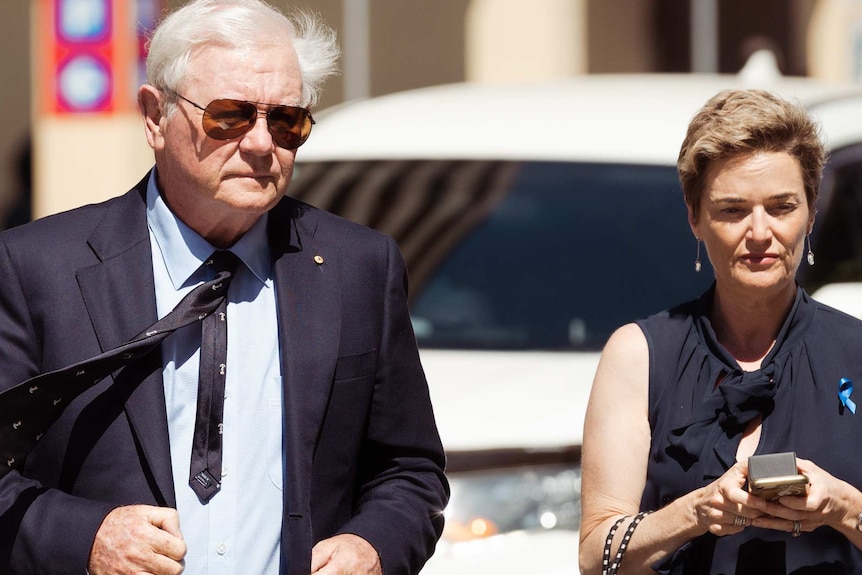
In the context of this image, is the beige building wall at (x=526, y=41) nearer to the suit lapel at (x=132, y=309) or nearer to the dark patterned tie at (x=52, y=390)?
the suit lapel at (x=132, y=309)

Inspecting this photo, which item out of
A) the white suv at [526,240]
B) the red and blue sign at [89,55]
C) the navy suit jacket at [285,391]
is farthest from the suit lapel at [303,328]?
the red and blue sign at [89,55]

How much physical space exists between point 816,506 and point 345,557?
824 millimetres

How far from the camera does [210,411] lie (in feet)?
9.37

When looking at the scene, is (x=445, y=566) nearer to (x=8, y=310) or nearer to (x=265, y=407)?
(x=265, y=407)

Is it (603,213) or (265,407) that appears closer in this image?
(265,407)

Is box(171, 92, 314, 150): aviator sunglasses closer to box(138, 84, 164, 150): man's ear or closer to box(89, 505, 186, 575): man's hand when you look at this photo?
box(138, 84, 164, 150): man's ear

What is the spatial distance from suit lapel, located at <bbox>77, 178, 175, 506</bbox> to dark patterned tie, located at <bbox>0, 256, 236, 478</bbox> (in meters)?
0.04

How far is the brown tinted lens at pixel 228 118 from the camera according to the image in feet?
9.57

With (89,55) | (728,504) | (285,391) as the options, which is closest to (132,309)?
(285,391)

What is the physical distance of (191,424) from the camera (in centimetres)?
287

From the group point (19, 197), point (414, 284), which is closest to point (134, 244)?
point (414, 284)

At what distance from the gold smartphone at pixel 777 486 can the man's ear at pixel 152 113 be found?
4.06ft

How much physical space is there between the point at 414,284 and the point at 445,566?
4.08 ft

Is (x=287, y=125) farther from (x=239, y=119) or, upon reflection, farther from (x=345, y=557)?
(x=345, y=557)
